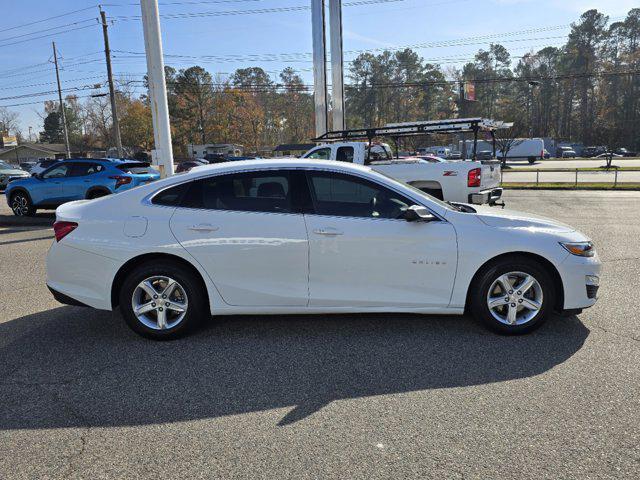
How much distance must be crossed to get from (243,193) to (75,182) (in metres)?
9.73

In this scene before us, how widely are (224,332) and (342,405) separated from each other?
1.69 m

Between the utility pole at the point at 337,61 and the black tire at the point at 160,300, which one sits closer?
the black tire at the point at 160,300

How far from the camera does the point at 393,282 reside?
411cm

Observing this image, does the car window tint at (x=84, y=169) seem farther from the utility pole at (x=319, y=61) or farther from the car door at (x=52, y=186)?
the utility pole at (x=319, y=61)

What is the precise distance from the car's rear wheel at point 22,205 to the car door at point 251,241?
1069 cm

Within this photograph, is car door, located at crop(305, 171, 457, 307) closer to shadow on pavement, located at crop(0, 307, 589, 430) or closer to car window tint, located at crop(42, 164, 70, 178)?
shadow on pavement, located at crop(0, 307, 589, 430)

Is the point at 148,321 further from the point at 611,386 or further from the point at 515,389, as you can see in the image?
the point at 611,386

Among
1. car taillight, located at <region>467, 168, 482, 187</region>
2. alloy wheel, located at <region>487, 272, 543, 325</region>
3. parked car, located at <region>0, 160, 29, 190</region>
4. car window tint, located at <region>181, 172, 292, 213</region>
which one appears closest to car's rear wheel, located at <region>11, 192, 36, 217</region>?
car window tint, located at <region>181, 172, 292, 213</region>

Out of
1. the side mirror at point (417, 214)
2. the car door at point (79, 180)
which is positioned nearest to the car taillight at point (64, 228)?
the side mirror at point (417, 214)

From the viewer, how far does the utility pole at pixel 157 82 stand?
1122cm

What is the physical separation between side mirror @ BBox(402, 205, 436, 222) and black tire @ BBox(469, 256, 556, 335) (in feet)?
2.25

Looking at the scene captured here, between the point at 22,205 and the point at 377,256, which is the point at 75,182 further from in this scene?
the point at 377,256

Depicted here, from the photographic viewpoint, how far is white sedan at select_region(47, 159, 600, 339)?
160 inches

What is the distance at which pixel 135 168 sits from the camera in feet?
40.8
